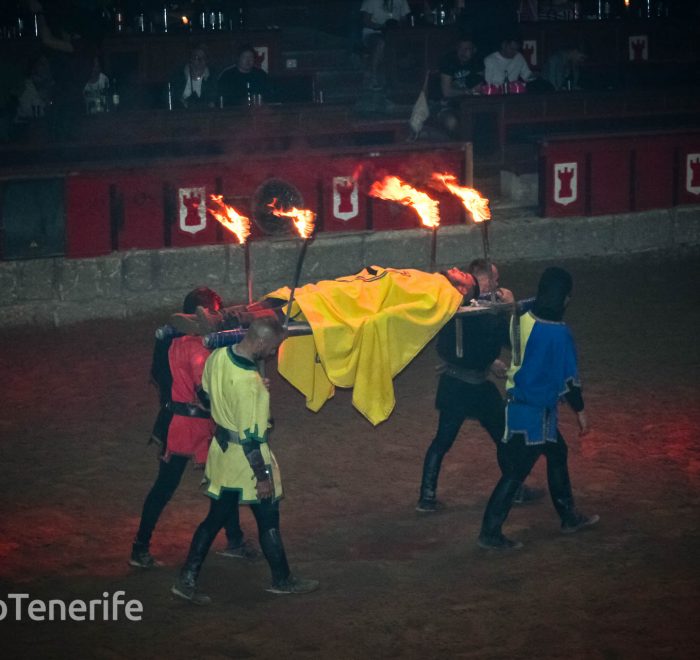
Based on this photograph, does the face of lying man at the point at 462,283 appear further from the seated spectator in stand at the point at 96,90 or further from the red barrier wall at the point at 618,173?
the seated spectator in stand at the point at 96,90

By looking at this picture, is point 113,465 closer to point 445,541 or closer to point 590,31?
point 445,541

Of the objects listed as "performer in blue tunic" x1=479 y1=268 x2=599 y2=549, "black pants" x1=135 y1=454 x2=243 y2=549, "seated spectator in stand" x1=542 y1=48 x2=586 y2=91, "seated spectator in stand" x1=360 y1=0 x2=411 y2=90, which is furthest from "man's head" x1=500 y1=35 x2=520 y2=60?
"black pants" x1=135 y1=454 x2=243 y2=549

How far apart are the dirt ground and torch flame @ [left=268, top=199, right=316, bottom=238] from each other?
2111 mm

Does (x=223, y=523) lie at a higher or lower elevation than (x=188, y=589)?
higher

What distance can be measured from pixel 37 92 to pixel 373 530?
10.7 metres

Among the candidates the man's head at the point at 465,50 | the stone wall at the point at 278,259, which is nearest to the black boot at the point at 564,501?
the stone wall at the point at 278,259

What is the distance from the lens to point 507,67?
62.5 ft

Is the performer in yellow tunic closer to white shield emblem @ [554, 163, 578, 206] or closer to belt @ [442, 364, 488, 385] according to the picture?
belt @ [442, 364, 488, 385]

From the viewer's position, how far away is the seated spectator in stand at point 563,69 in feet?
64.4

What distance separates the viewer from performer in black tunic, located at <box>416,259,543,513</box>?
9102 mm

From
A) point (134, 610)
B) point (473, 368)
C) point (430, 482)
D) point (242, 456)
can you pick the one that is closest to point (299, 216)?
point (473, 368)

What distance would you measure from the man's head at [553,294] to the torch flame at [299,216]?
1.79 metres

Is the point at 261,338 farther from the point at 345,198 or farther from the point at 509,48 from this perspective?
the point at 509,48

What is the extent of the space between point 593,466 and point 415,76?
452 inches
